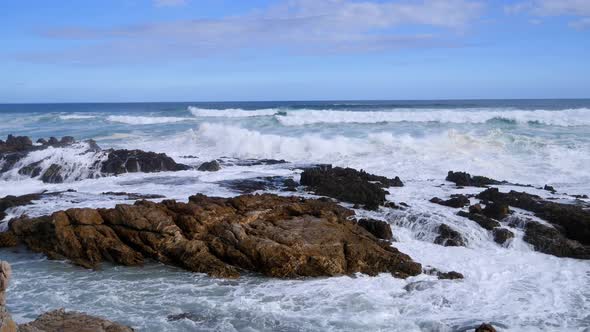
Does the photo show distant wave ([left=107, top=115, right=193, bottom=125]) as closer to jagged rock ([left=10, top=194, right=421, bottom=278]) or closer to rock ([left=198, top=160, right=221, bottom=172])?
rock ([left=198, top=160, right=221, bottom=172])

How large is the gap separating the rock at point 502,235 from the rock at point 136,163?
42.0 ft

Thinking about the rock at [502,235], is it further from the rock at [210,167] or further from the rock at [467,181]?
the rock at [210,167]

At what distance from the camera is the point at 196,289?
32.7ft

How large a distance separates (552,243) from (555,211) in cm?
145

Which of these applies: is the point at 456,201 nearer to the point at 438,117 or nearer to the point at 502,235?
the point at 502,235

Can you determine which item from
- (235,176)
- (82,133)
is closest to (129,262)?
(235,176)

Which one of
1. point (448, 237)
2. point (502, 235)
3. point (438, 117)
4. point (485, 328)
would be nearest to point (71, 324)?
point (485, 328)

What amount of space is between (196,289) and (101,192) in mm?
8190

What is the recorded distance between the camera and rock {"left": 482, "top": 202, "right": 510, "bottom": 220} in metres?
13.3

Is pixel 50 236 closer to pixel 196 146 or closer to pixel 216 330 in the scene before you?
pixel 216 330

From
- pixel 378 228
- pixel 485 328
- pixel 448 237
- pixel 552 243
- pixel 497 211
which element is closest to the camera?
pixel 485 328

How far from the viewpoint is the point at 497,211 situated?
1341 centimetres

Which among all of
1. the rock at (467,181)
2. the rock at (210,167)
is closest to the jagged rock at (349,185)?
the rock at (467,181)

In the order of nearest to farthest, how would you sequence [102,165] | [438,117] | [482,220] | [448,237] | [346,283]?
[346,283]
[448,237]
[482,220]
[102,165]
[438,117]
